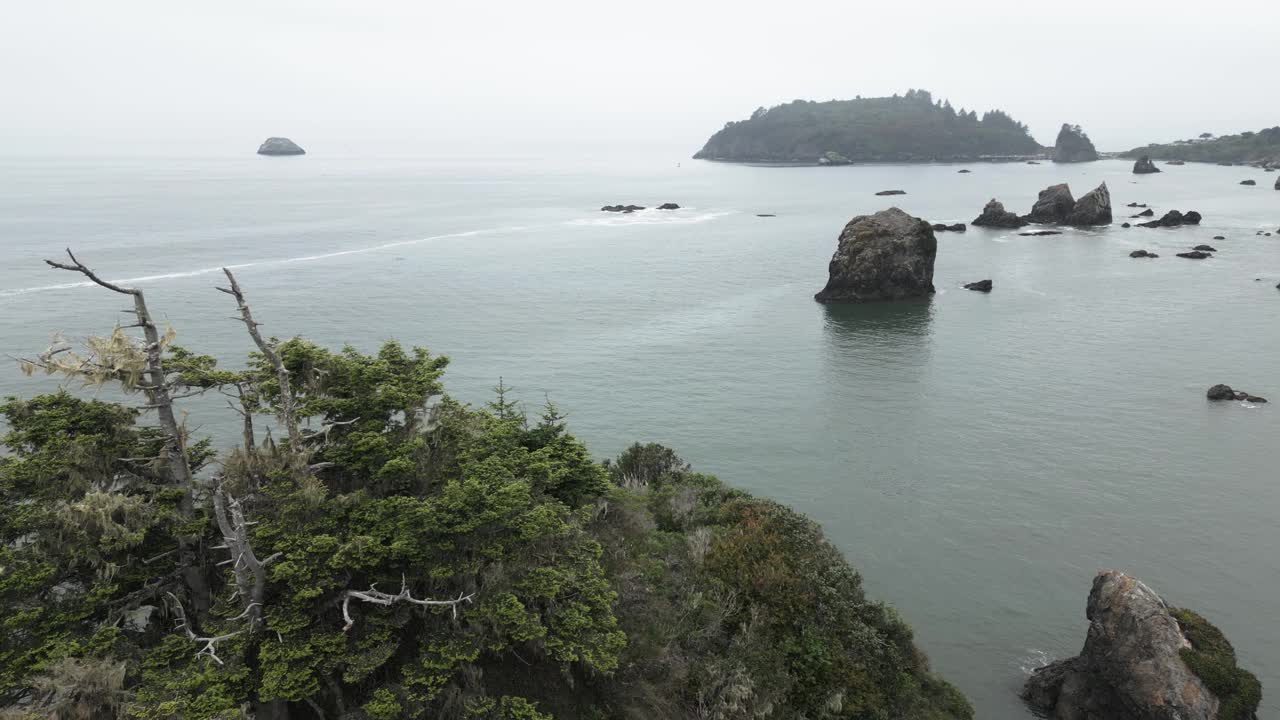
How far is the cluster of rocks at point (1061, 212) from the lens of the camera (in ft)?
394

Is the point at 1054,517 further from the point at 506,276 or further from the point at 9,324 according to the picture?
the point at 9,324

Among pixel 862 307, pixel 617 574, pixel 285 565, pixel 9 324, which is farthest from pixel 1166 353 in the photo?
pixel 9 324

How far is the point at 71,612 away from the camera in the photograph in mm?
15047

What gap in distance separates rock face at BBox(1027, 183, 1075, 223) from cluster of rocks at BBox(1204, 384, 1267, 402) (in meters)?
87.4

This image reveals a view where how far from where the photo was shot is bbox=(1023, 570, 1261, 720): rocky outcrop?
782 inches

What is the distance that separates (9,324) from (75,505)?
189ft

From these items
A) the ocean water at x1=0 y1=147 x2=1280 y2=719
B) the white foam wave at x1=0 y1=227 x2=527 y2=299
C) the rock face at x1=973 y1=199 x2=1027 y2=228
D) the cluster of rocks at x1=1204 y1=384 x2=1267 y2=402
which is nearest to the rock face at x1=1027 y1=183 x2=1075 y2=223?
the rock face at x1=973 y1=199 x2=1027 y2=228

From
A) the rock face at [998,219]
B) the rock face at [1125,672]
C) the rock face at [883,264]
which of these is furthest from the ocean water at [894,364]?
the rock face at [998,219]

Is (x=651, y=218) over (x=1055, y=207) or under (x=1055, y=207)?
under

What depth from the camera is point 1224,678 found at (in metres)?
20.0

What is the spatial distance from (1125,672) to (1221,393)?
34.2 m

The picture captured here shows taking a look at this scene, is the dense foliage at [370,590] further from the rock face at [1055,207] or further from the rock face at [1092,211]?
the rock face at [1055,207]

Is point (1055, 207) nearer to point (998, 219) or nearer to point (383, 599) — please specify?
point (998, 219)

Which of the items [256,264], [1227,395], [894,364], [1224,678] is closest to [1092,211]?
[1227,395]
